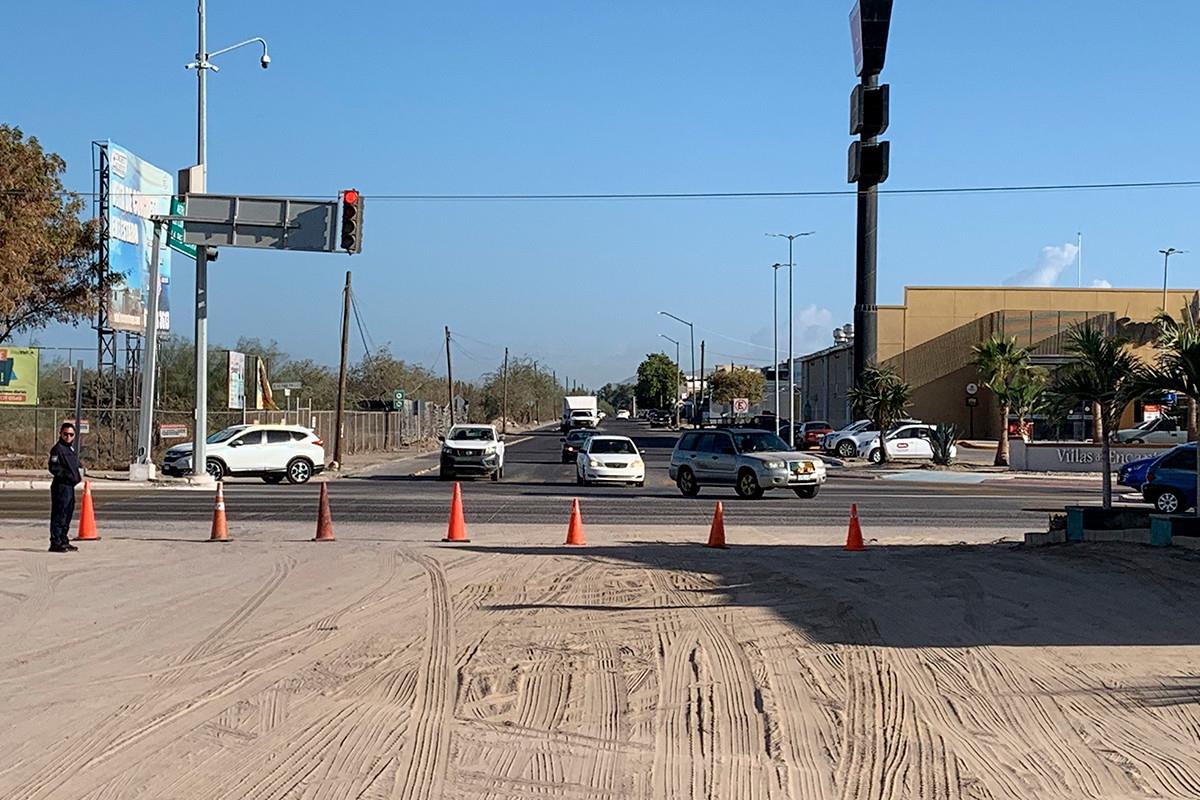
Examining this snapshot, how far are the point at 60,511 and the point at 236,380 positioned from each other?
34.4 m

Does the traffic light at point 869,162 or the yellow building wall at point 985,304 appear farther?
the yellow building wall at point 985,304

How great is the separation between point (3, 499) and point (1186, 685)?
2664 cm

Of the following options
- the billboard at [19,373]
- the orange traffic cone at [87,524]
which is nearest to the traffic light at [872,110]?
the orange traffic cone at [87,524]

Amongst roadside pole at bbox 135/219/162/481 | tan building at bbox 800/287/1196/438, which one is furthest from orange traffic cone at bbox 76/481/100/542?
tan building at bbox 800/287/1196/438

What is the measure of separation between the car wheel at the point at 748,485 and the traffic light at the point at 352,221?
10.4m

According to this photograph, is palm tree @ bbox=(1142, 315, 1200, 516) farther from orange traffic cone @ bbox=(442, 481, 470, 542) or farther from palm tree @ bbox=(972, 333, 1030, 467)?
palm tree @ bbox=(972, 333, 1030, 467)

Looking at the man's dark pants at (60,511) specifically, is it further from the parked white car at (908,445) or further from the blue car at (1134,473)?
the parked white car at (908,445)

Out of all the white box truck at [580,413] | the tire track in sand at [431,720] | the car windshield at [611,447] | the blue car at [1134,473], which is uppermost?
the white box truck at [580,413]

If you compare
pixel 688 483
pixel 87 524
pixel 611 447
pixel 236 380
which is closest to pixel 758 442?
pixel 688 483

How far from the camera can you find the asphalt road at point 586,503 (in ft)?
82.3

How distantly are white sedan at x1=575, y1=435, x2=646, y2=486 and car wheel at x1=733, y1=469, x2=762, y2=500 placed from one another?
5.76 metres

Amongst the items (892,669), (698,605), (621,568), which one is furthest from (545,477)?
(892,669)

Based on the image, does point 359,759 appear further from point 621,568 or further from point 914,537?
point 914,537

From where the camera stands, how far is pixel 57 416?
47.0 metres
